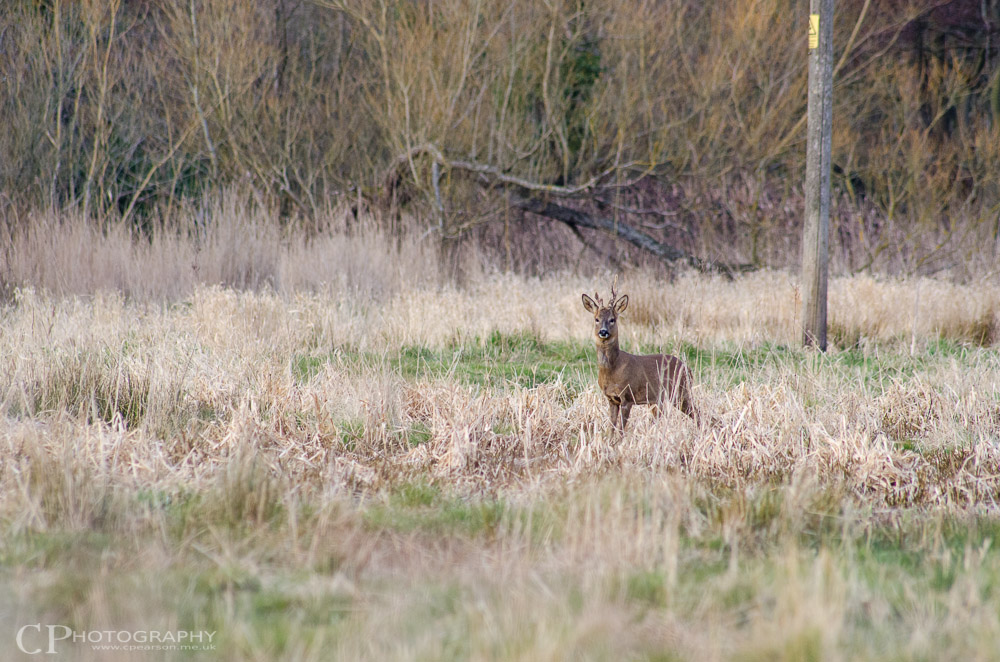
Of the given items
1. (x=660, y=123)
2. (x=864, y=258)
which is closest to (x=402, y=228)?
(x=660, y=123)

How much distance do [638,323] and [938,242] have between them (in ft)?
31.0

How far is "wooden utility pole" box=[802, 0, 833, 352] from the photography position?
27.7ft

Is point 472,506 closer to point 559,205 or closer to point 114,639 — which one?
point 114,639

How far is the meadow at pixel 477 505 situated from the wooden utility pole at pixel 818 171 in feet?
1.71

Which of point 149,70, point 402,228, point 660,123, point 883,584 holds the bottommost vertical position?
point 883,584

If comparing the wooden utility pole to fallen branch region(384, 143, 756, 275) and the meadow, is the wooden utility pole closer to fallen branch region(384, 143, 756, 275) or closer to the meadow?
the meadow

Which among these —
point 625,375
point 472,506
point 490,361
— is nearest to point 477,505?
point 472,506

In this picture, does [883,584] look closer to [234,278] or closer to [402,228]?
[234,278]

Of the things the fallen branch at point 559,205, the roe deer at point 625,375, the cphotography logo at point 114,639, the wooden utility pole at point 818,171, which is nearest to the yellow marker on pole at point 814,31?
the wooden utility pole at point 818,171

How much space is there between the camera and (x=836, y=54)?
18.2 meters

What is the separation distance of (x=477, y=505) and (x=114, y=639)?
5.77 feet

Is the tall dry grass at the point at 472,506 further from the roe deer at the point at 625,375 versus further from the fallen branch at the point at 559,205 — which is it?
the fallen branch at the point at 559,205

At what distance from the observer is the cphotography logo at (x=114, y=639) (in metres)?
2.73

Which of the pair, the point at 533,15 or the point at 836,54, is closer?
the point at 533,15
